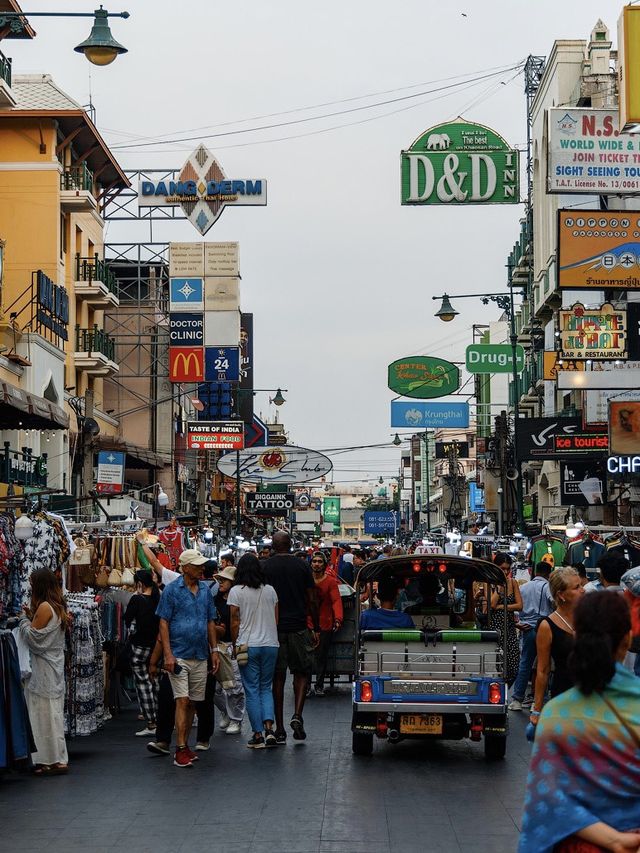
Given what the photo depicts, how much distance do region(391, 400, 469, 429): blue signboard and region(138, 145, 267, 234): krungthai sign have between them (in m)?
7.68

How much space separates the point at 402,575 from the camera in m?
15.2

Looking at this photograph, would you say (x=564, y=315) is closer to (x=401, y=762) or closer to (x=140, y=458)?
(x=401, y=762)

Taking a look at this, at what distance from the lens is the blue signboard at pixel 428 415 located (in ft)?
140

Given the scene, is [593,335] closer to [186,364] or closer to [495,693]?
[495,693]

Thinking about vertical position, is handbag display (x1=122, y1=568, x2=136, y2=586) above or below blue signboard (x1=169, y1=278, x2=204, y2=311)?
below

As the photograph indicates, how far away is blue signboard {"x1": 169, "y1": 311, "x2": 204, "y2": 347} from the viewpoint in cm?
4541

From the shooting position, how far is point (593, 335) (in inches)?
1175

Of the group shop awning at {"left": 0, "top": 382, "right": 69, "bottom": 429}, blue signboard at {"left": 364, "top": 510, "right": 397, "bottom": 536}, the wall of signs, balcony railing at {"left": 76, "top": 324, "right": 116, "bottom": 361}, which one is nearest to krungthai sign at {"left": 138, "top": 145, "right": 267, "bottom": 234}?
the wall of signs

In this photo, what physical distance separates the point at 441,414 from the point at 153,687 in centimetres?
2823

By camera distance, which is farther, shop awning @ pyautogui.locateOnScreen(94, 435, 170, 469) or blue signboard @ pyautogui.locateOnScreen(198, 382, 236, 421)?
blue signboard @ pyautogui.locateOnScreen(198, 382, 236, 421)

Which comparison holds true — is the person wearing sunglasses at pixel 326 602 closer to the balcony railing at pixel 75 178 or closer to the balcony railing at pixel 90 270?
the balcony railing at pixel 75 178

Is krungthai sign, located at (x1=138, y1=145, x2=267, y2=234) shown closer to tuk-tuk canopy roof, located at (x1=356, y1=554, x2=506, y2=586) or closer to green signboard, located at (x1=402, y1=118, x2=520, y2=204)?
green signboard, located at (x1=402, y1=118, x2=520, y2=204)

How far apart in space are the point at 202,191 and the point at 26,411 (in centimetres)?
2590

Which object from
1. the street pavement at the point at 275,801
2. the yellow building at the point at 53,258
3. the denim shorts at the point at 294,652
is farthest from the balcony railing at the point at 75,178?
the denim shorts at the point at 294,652
